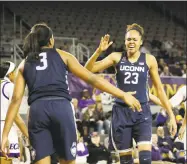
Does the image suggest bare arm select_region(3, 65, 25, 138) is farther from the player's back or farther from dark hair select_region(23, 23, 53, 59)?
the player's back

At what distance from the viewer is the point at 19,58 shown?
745 inches

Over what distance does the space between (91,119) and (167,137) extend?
201 cm

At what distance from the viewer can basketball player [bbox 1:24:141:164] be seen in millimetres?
5371

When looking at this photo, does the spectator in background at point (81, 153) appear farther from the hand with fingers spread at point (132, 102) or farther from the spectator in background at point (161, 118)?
the hand with fingers spread at point (132, 102)

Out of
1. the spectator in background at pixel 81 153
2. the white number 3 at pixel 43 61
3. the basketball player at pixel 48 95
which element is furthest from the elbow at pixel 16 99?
the spectator in background at pixel 81 153

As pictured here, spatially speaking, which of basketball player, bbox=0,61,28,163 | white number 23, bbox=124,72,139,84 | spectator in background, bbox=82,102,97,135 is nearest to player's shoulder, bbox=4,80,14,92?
basketball player, bbox=0,61,28,163

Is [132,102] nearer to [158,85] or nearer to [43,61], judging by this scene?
[43,61]

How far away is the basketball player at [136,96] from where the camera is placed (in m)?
7.21

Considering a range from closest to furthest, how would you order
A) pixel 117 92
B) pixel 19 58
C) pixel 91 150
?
pixel 117 92, pixel 91 150, pixel 19 58

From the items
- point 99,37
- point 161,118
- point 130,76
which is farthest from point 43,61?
point 99,37

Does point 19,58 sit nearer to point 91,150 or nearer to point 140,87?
point 91,150

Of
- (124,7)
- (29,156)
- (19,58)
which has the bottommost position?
(29,156)

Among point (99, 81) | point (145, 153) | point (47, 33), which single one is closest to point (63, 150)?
point (99, 81)

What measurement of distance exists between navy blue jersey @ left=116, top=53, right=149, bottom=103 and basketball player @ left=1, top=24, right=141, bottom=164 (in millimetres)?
1878
